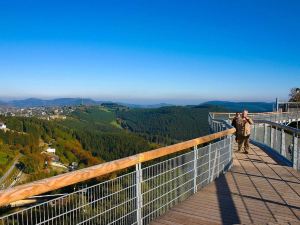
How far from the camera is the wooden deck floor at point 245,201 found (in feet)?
18.6

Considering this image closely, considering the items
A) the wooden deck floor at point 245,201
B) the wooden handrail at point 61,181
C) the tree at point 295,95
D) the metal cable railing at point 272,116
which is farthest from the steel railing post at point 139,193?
the tree at point 295,95

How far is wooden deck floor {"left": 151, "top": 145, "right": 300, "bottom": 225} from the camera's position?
565 centimetres

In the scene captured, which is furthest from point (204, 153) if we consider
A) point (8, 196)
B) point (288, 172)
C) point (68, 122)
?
point (68, 122)

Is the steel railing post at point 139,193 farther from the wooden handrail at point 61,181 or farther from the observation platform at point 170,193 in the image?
the wooden handrail at point 61,181

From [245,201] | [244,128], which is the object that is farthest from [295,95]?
[245,201]

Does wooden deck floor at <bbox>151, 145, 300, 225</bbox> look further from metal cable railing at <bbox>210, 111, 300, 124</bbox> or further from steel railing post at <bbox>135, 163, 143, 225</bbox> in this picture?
metal cable railing at <bbox>210, 111, 300, 124</bbox>

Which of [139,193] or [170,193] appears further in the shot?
[170,193]

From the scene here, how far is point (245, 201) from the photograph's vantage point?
6660mm

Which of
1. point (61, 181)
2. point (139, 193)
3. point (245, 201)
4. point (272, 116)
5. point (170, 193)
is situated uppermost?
point (61, 181)

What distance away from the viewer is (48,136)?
136 meters

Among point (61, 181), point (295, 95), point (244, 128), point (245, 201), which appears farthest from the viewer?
point (295, 95)

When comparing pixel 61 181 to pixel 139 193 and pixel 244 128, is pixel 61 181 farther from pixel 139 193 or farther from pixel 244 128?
pixel 244 128

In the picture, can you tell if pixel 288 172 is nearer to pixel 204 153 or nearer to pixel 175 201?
pixel 204 153

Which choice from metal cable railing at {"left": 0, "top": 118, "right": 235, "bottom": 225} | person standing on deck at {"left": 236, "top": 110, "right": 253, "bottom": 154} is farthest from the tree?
metal cable railing at {"left": 0, "top": 118, "right": 235, "bottom": 225}
